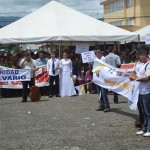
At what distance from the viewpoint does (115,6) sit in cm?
7888

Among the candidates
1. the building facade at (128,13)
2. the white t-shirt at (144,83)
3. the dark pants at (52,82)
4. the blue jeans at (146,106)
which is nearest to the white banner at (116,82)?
the blue jeans at (146,106)

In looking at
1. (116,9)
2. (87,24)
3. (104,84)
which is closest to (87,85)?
(87,24)

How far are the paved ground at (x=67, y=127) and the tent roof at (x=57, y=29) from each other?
14.6 ft

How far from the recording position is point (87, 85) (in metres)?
18.3

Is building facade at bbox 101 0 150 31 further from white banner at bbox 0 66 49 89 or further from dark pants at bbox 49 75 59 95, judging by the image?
dark pants at bbox 49 75 59 95

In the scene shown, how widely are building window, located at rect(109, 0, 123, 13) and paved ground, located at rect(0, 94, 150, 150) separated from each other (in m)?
62.8

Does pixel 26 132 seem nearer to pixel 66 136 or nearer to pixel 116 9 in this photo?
pixel 66 136

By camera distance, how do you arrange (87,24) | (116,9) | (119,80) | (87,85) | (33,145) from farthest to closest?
(116,9), (87,24), (87,85), (119,80), (33,145)

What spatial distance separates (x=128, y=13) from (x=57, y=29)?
5366 cm

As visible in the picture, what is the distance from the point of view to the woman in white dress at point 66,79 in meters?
17.4

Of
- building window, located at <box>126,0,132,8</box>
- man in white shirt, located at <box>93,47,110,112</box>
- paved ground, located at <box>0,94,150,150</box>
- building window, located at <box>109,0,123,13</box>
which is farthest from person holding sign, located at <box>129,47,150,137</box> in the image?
building window, located at <box>109,0,123,13</box>

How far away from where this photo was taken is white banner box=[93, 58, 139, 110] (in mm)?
9812

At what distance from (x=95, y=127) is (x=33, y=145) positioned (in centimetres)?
221

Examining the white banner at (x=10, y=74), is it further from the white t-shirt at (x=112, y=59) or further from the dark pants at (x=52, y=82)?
the white t-shirt at (x=112, y=59)
